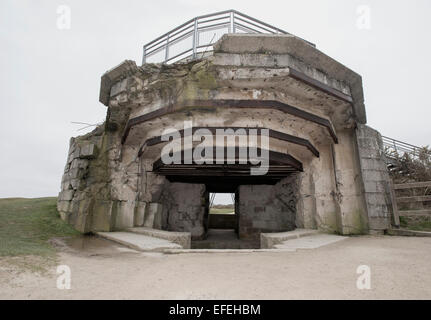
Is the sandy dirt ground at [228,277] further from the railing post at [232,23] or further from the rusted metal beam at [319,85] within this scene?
the railing post at [232,23]

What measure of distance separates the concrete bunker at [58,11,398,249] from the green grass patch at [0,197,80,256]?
364 millimetres

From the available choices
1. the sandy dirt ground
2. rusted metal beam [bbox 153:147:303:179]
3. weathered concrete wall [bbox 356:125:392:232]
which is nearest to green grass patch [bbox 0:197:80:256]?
the sandy dirt ground

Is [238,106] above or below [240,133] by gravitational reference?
above

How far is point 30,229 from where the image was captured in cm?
432

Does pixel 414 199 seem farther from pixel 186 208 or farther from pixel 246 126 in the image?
pixel 186 208

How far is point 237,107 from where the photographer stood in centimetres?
424

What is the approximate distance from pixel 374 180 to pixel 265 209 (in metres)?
3.71

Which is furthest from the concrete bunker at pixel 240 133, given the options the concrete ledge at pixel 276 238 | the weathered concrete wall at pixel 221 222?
the weathered concrete wall at pixel 221 222

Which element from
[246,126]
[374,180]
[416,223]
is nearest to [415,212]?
[416,223]

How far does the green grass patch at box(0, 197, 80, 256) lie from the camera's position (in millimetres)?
3066

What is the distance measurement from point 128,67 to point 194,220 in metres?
5.45

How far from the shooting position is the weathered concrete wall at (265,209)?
25.4 ft
